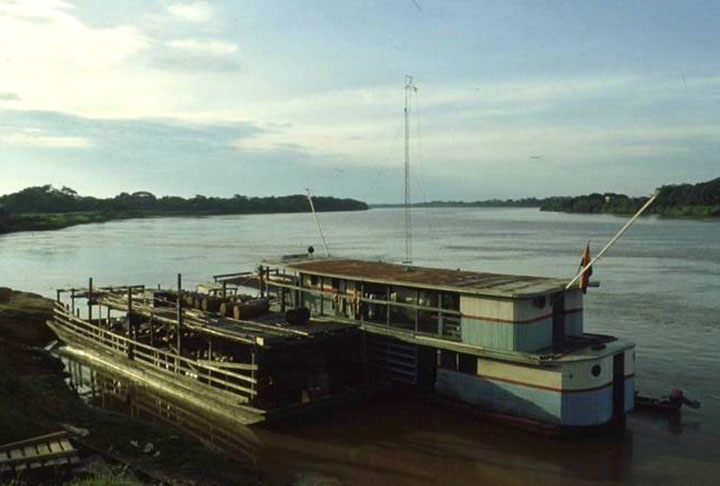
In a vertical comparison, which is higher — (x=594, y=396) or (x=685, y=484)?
(x=594, y=396)

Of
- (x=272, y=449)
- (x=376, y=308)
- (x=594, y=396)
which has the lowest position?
(x=272, y=449)

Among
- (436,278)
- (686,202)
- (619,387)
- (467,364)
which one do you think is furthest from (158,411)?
(686,202)

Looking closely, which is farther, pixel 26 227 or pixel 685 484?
pixel 26 227

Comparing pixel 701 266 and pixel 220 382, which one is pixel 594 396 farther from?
pixel 701 266

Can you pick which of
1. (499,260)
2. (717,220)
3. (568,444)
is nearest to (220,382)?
(568,444)

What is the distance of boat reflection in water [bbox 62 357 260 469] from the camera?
19.2 m

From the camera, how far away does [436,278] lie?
72.7 ft

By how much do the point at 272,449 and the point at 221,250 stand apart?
7017 cm

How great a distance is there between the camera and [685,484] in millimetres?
16391

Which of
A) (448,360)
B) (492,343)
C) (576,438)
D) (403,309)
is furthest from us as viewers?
(403,309)

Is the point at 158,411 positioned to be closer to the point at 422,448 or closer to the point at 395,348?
the point at 395,348

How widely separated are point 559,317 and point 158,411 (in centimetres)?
1412

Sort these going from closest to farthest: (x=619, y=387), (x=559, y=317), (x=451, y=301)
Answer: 1. (x=619, y=387)
2. (x=559, y=317)
3. (x=451, y=301)

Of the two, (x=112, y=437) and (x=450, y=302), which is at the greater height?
(x=450, y=302)
